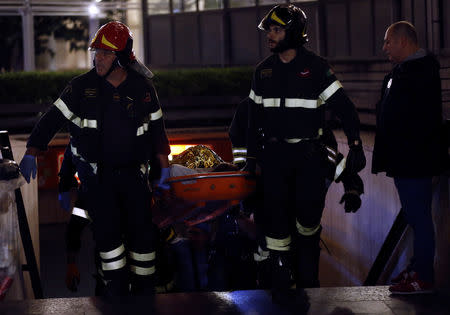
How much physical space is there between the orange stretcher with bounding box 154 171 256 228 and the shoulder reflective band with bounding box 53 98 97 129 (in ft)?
2.22

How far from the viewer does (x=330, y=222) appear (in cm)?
967

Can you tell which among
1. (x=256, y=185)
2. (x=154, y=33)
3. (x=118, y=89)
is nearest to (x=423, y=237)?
(x=256, y=185)

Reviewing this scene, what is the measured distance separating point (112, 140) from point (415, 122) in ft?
6.28

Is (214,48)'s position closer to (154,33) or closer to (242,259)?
(154,33)

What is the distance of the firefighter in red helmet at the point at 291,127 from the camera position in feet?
19.0

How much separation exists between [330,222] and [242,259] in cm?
327

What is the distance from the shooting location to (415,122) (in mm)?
5715

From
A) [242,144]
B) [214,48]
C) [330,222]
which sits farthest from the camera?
[214,48]

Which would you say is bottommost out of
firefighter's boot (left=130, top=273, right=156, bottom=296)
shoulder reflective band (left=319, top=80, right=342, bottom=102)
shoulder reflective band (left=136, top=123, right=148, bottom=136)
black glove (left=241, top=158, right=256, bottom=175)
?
firefighter's boot (left=130, top=273, right=156, bottom=296)

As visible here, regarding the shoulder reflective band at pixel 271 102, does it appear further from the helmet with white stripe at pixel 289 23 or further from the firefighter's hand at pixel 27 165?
the firefighter's hand at pixel 27 165

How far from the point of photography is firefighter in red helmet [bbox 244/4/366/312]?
579 cm

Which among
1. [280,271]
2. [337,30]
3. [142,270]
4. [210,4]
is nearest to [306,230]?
[280,271]

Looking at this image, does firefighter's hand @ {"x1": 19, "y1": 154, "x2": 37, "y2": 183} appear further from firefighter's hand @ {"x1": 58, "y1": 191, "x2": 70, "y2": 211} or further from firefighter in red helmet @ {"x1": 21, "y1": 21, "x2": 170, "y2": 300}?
firefighter's hand @ {"x1": 58, "y1": 191, "x2": 70, "y2": 211}

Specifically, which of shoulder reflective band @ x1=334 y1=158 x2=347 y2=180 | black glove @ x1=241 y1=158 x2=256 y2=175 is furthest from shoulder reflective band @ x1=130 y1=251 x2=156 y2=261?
shoulder reflective band @ x1=334 y1=158 x2=347 y2=180
